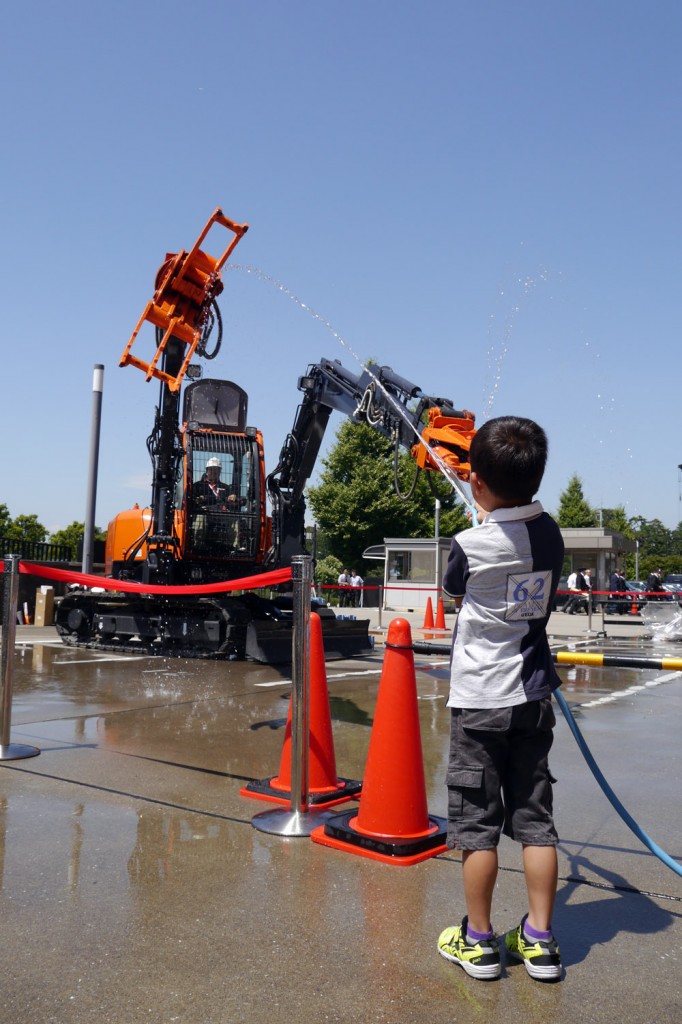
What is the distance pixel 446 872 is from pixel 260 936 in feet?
3.33

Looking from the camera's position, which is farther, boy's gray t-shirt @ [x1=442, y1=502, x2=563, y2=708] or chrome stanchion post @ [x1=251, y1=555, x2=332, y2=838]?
chrome stanchion post @ [x1=251, y1=555, x2=332, y2=838]

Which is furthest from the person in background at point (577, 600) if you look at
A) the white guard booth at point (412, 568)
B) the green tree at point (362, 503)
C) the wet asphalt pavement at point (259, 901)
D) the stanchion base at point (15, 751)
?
the stanchion base at point (15, 751)

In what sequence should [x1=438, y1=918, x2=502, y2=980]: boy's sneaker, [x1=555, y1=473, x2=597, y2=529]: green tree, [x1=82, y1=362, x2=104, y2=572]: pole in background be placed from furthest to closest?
[x1=555, y1=473, x2=597, y2=529]: green tree
[x1=82, y1=362, x2=104, y2=572]: pole in background
[x1=438, y1=918, x2=502, y2=980]: boy's sneaker

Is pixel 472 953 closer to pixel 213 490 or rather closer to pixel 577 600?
pixel 213 490

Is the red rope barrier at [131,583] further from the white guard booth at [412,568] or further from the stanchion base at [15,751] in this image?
the white guard booth at [412,568]

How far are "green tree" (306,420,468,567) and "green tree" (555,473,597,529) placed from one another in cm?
2239

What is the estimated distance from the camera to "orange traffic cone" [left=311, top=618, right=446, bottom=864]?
12.9 feet

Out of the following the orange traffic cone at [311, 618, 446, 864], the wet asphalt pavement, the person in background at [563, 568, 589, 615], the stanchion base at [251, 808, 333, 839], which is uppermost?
the person in background at [563, 568, 589, 615]

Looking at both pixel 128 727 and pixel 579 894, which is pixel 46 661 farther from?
pixel 579 894

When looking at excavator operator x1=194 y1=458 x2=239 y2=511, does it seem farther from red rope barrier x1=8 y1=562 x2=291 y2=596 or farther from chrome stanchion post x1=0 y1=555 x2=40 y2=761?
chrome stanchion post x1=0 y1=555 x2=40 y2=761

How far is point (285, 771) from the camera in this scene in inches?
190

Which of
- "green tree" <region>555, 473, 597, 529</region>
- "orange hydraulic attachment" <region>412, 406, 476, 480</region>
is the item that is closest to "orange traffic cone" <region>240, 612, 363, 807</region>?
"orange hydraulic attachment" <region>412, 406, 476, 480</region>

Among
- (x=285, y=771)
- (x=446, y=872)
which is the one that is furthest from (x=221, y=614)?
(x=446, y=872)

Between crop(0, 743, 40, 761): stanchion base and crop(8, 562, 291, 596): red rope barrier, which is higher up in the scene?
crop(8, 562, 291, 596): red rope barrier
